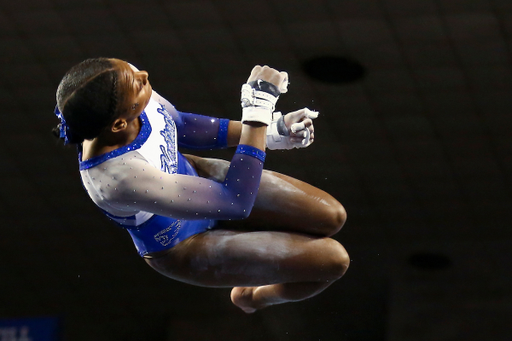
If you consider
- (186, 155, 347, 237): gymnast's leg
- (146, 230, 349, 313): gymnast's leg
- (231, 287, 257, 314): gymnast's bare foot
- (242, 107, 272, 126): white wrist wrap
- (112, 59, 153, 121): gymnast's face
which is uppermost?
(112, 59, 153, 121): gymnast's face

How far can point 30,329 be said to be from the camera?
8.36 ft

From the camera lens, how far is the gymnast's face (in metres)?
1.51

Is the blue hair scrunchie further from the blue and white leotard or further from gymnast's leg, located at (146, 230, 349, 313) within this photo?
gymnast's leg, located at (146, 230, 349, 313)

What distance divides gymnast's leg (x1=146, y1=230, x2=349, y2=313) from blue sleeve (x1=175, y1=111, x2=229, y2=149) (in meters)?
0.27

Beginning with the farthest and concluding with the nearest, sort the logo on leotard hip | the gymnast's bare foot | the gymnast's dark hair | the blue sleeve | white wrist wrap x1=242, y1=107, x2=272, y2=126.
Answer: the gymnast's bare foot
the blue sleeve
the logo on leotard hip
white wrist wrap x1=242, y1=107, x2=272, y2=126
the gymnast's dark hair

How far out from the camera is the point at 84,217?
278 cm

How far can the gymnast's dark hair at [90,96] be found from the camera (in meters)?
1.48

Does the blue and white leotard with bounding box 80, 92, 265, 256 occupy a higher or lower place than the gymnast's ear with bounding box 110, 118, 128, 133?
lower

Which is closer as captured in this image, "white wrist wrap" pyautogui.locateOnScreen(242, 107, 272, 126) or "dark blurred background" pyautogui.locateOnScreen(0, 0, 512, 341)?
"white wrist wrap" pyautogui.locateOnScreen(242, 107, 272, 126)

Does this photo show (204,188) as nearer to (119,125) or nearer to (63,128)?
(119,125)

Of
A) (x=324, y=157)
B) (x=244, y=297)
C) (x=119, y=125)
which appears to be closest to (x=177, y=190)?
(x=119, y=125)

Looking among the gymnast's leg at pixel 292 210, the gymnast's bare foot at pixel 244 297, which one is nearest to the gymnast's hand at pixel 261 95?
the gymnast's leg at pixel 292 210

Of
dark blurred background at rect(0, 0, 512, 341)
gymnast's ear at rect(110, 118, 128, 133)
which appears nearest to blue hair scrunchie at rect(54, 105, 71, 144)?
gymnast's ear at rect(110, 118, 128, 133)

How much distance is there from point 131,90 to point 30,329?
1.42 meters
